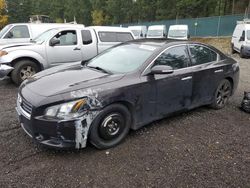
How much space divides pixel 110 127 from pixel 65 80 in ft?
3.21

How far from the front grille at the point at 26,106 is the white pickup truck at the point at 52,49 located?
12.3 feet

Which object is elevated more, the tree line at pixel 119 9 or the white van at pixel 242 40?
the tree line at pixel 119 9

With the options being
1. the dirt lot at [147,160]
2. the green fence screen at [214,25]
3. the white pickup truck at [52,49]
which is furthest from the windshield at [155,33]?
the dirt lot at [147,160]

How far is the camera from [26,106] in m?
3.53

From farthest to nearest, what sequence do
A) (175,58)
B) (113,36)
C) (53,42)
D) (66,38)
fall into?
(113,36), (66,38), (53,42), (175,58)

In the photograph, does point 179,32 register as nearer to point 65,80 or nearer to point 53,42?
point 53,42

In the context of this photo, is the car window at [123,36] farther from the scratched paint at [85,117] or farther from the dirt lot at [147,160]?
the scratched paint at [85,117]

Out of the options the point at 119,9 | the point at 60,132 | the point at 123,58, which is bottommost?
the point at 60,132

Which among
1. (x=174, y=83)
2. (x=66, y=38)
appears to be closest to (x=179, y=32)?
(x=66, y=38)

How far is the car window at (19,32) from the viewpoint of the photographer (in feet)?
34.2

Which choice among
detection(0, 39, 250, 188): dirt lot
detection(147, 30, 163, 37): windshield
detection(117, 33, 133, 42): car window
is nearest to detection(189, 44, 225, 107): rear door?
detection(0, 39, 250, 188): dirt lot

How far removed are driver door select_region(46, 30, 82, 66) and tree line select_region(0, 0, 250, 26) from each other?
112 feet

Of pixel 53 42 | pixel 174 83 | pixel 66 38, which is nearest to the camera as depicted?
pixel 174 83

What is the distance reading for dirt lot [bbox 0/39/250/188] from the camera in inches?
123
